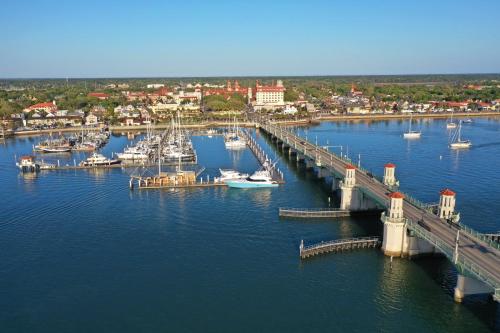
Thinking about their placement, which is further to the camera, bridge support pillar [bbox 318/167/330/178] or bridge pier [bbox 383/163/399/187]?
bridge support pillar [bbox 318/167/330/178]

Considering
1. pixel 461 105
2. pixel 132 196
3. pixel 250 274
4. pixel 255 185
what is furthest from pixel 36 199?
pixel 461 105

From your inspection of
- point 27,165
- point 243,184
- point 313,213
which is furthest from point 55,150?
point 313,213

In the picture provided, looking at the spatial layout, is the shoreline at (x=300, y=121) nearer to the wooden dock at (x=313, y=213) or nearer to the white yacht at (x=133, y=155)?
the white yacht at (x=133, y=155)

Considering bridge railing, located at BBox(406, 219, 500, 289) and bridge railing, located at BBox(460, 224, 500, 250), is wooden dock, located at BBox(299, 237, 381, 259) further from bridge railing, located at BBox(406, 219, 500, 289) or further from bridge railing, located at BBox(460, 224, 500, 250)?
bridge railing, located at BBox(460, 224, 500, 250)

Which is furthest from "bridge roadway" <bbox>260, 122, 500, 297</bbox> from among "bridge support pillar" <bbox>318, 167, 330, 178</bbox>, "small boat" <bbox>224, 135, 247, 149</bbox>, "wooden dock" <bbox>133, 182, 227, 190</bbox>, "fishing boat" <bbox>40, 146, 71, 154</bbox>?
"fishing boat" <bbox>40, 146, 71, 154</bbox>

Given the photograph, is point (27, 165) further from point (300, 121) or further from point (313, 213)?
point (300, 121)

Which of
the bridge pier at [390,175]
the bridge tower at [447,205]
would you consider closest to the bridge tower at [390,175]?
the bridge pier at [390,175]
